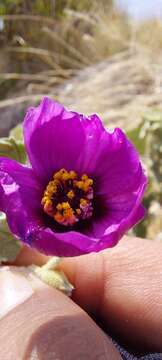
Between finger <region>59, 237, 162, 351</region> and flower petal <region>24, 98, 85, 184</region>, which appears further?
finger <region>59, 237, 162, 351</region>

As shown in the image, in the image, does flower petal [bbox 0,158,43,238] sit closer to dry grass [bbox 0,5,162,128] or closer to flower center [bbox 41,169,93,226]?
flower center [bbox 41,169,93,226]

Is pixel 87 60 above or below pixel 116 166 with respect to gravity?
below

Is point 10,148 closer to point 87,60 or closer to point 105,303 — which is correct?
point 105,303

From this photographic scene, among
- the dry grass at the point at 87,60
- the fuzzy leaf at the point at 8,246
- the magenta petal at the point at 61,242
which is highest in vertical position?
the magenta petal at the point at 61,242

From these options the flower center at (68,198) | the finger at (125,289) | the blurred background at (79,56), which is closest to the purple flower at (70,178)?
the flower center at (68,198)

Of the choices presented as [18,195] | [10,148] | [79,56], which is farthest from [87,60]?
[18,195]

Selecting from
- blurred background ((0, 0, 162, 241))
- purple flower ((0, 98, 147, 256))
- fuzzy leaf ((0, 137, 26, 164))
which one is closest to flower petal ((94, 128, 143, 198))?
purple flower ((0, 98, 147, 256))

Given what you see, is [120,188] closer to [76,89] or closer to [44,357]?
[44,357]

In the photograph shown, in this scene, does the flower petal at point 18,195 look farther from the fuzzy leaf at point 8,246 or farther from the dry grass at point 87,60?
the dry grass at point 87,60
